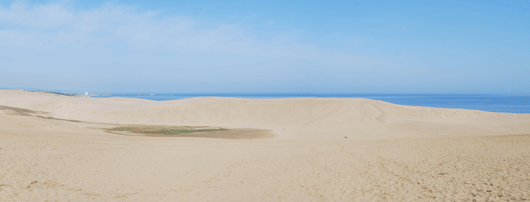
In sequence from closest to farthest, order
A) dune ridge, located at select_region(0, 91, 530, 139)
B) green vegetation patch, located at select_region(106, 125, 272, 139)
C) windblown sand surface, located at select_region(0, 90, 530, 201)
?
windblown sand surface, located at select_region(0, 90, 530, 201)
green vegetation patch, located at select_region(106, 125, 272, 139)
dune ridge, located at select_region(0, 91, 530, 139)

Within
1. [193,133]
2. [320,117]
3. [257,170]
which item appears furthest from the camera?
[320,117]

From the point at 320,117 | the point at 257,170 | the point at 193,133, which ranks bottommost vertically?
the point at 193,133

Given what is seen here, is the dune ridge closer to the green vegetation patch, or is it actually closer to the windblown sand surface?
the green vegetation patch

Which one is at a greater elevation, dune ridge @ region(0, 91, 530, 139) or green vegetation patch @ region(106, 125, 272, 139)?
dune ridge @ region(0, 91, 530, 139)

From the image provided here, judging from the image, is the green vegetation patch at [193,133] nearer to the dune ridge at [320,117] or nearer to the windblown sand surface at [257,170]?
the dune ridge at [320,117]

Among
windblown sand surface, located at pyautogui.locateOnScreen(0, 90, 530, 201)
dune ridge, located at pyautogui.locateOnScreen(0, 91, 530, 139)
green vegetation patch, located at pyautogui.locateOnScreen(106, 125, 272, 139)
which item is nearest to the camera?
windblown sand surface, located at pyautogui.locateOnScreen(0, 90, 530, 201)

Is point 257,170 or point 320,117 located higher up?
point 320,117

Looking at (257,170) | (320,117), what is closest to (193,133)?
(257,170)

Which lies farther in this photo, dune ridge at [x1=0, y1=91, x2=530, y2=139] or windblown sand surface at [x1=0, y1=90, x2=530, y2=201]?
dune ridge at [x1=0, y1=91, x2=530, y2=139]

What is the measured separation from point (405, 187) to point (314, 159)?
4.42 metres

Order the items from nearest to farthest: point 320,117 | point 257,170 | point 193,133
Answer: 1. point 257,170
2. point 193,133
3. point 320,117

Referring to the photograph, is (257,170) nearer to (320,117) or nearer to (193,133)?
(193,133)

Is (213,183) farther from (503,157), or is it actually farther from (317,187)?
(503,157)

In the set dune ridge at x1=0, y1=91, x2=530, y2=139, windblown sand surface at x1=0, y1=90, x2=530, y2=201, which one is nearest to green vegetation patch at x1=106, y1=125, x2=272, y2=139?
dune ridge at x1=0, y1=91, x2=530, y2=139
